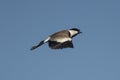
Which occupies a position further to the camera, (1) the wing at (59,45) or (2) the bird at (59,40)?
(2) the bird at (59,40)

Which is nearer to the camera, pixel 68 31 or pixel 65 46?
pixel 65 46

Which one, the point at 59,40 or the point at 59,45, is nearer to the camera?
the point at 59,45

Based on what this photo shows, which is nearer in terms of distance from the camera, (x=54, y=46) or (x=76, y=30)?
(x=54, y=46)

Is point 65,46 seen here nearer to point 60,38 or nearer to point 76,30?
point 60,38

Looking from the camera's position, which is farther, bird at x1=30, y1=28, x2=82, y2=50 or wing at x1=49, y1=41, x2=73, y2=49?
bird at x1=30, y1=28, x2=82, y2=50

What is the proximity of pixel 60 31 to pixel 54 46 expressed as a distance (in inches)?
42.6

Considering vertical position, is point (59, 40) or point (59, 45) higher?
point (59, 40)

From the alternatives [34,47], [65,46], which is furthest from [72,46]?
[34,47]

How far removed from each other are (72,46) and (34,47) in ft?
3.52

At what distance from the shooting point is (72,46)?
11539 millimetres

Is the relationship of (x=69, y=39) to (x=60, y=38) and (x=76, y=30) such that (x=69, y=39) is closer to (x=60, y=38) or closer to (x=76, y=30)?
(x=60, y=38)

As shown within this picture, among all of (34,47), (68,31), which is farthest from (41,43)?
(68,31)

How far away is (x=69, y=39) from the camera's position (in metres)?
11.9

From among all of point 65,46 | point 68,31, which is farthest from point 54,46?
point 68,31
